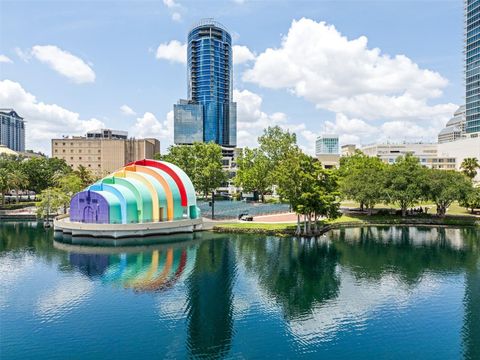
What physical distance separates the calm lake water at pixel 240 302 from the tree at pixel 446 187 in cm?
2082

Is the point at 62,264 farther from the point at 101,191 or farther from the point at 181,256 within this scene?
the point at 101,191

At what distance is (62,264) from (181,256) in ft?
50.2

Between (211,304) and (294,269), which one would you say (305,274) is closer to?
(294,269)

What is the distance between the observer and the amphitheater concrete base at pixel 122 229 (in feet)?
210

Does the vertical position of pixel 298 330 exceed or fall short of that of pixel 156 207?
it falls short

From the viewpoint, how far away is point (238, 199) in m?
132

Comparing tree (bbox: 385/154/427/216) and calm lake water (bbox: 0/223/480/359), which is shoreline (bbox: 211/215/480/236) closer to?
tree (bbox: 385/154/427/216)

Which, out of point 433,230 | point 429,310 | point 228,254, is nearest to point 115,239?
point 228,254

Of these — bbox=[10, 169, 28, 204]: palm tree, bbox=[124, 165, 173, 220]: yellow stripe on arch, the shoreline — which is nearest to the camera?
the shoreline

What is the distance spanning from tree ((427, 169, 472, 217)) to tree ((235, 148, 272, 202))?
4358cm

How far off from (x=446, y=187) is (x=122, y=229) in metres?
65.0

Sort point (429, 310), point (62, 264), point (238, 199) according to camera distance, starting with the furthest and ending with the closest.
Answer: point (238, 199)
point (62, 264)
point (429, 310)

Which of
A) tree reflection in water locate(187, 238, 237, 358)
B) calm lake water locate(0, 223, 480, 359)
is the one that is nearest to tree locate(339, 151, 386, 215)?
calm lake water locate(0, 223, 480, 359)

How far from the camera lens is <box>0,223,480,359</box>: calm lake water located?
91.9ft
